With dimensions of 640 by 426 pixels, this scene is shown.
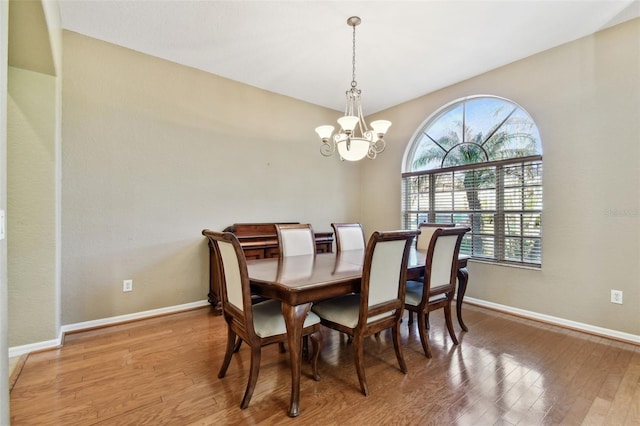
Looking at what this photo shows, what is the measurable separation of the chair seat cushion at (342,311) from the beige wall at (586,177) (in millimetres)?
2128

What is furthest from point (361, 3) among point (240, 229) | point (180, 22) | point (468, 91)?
point (240, 229)

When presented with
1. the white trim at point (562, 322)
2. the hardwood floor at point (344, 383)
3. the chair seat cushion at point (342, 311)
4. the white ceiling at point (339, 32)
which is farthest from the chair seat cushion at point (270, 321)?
the white trim at point (562, 322)

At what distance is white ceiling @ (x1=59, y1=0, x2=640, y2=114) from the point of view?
2.46 m

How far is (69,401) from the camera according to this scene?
68.9 inches

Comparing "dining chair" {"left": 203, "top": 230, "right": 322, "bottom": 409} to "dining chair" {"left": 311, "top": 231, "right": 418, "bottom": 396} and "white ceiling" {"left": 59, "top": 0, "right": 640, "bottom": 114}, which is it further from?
"white ceiling" {"left": 59, "top": 0, "right": 640, "bottom": 114}

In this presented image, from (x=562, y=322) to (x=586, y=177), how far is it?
1441mm

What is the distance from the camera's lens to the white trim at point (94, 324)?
2317 mm

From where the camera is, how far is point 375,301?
1908mm

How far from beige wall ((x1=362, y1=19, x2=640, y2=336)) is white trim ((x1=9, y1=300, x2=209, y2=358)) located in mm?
3576

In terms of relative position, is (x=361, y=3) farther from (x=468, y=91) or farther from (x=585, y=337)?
(x=585, y=337)

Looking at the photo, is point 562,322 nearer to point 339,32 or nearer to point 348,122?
point 348,122

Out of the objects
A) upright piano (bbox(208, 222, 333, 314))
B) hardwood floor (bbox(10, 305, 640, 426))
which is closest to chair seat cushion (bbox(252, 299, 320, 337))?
hardwood floor (bbox(10, 305, 640, 426))

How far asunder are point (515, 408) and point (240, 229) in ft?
9.36

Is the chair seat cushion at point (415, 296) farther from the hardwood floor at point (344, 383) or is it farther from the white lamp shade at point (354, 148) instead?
the white lamp shade at point (354, 148)
